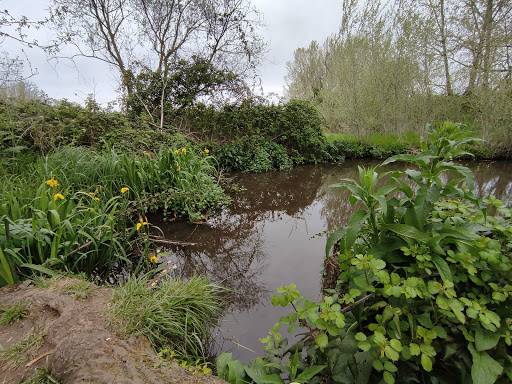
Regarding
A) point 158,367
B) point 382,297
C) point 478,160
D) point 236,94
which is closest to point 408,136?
point 478,160

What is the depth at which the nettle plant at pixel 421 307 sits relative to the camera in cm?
95

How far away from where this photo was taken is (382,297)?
125cm

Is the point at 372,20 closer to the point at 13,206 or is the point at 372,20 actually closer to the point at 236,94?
the point at 236,94

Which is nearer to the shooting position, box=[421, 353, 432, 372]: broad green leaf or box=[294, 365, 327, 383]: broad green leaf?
box=[421, 353, 432, 372]: broad green leaf

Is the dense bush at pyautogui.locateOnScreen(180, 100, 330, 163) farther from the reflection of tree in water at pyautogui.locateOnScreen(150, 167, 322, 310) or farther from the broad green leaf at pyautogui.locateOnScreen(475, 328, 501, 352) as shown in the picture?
the broad green leaf at pyautogui.locateOnScreen(475, 328, 501, 352)

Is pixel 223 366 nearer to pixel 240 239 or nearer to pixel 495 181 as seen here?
pixel 240 239

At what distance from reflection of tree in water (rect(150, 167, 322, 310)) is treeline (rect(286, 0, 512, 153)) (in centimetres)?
687

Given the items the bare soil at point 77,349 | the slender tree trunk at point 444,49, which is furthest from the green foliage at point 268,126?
the bare soil at point 77,349

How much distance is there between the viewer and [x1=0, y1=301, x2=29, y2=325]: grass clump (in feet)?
4.79

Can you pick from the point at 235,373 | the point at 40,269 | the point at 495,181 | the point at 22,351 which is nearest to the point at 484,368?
the point at 235,373

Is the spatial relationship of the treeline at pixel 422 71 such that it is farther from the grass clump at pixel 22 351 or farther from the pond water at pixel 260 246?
the grass clump at pixel 22 351

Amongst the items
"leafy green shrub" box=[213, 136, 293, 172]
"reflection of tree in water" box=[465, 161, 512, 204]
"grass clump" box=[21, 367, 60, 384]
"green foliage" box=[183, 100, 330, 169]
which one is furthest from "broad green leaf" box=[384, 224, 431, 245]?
"green foliage" box=[183, 100, 330, 169]

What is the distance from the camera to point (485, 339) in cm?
93

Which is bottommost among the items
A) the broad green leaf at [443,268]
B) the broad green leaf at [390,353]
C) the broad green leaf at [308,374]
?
the broad green leaf at [308,374]
